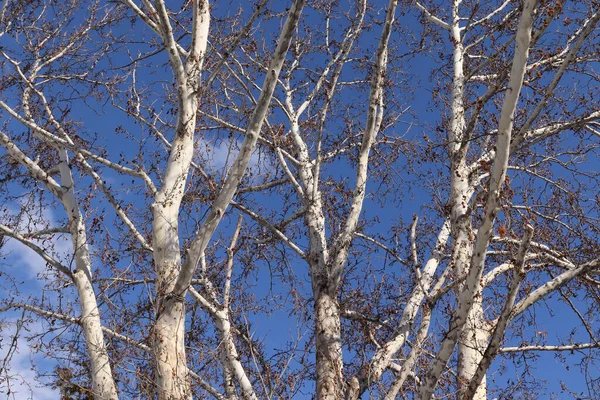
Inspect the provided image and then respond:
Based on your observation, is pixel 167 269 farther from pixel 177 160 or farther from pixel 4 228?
pixel 4 228

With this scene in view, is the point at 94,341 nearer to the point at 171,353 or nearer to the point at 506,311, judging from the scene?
the point at 171,353

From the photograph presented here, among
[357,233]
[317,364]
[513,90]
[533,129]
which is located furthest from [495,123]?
[513,90]

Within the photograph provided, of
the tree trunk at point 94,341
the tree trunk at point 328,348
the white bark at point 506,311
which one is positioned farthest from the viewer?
the tree trunk at point 328,348

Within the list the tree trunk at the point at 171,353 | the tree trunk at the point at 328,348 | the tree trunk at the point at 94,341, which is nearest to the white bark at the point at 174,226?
the tree trunk at the point at 171,353

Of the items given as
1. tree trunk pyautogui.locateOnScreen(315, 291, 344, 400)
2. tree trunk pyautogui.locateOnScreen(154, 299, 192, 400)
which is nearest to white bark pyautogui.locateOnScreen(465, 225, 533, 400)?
tree trunk pyautogui.locateOnScreen(154, 299, 192, 400)

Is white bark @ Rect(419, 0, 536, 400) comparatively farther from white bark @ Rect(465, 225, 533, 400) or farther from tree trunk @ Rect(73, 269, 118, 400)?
tree trunk @ Rect(73, 269, 118, 400)

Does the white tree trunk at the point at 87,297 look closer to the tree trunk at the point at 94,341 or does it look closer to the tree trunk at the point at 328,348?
the tree trunk at the point at 94,341

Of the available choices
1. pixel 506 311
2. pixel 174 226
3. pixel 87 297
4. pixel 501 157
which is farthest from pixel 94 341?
pixel 501 157

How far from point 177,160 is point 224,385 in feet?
9.98

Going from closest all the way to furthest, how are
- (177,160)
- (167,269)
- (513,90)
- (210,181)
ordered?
1. (513,90)
2. (167,269)
3. (177,160)
4. (210,181)

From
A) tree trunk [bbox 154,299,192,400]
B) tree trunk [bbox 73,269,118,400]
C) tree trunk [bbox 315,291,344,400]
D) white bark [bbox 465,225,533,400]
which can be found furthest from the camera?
tree trunk [bbox 315,291,344,400]

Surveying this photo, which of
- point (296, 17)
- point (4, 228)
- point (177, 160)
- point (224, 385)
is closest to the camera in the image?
point (296, 17)

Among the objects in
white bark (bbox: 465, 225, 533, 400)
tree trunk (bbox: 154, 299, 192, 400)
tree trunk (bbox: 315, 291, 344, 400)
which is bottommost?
white bark (bbox: 465, 225, 533, 400)

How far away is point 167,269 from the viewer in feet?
20.9
